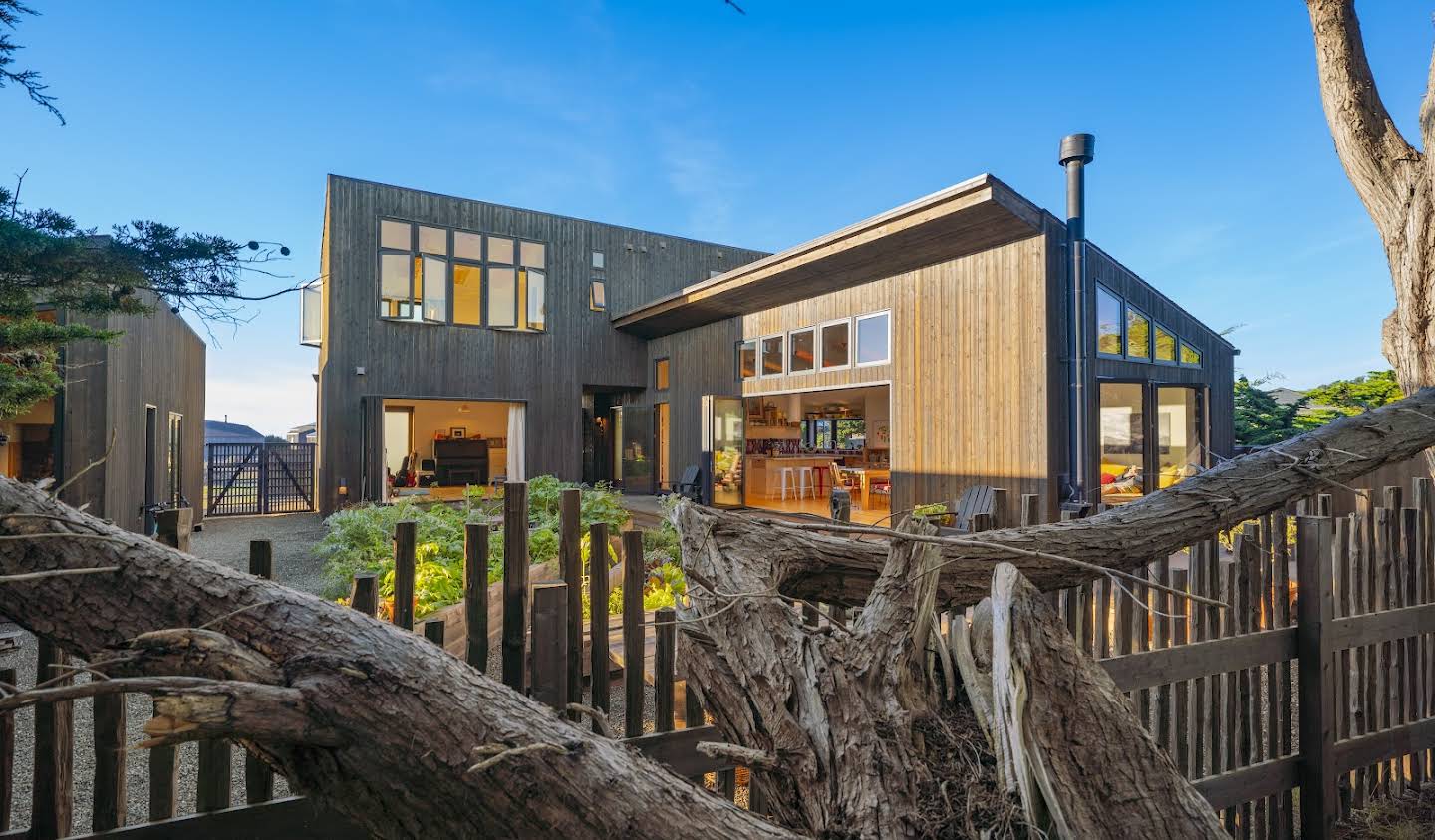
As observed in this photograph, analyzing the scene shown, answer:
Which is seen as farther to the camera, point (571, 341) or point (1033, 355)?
point (571, 341)

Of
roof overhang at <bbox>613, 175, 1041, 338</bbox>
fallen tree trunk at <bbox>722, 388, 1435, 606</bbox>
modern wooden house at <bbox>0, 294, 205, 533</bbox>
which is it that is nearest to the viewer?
fallen tree trunk at <bbox>722, 388, 1435, 606</bbox>

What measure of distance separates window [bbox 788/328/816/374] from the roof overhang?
1.94 ft

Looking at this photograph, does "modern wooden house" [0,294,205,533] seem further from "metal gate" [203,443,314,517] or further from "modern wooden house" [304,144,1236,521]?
"modern wooden house" [304,144,1236,521]

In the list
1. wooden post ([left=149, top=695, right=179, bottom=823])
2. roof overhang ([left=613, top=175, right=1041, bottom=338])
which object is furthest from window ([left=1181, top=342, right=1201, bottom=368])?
wooden post ([left=149, top=695, right=179, bottom=823])

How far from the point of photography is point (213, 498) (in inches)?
464

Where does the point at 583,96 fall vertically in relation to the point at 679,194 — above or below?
below

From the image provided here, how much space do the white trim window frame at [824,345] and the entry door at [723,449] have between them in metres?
2.03

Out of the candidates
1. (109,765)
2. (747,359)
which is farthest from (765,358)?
(109,765)

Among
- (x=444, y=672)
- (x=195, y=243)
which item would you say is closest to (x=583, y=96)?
(x=195, y=243)

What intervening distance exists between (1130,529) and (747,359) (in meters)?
9.33

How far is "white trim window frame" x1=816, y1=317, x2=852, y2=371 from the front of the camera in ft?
30.3

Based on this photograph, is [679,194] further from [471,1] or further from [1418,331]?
[1418,331]

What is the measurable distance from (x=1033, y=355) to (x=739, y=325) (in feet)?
17.9

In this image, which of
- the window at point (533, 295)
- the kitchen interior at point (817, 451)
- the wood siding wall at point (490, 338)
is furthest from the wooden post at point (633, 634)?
the window at point (533, 295)
